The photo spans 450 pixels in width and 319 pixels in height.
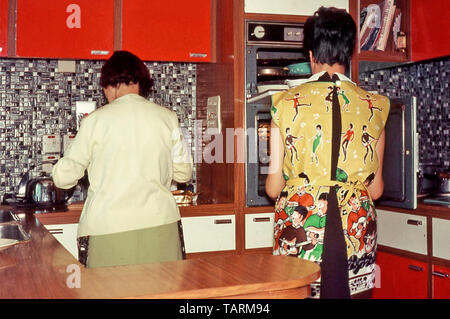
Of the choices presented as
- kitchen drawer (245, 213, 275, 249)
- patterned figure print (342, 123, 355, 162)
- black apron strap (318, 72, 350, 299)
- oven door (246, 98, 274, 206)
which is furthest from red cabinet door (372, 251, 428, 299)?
patterned figure print (342, 123, 355, 162)

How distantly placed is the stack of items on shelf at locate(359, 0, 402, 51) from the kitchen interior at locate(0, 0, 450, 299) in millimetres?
13

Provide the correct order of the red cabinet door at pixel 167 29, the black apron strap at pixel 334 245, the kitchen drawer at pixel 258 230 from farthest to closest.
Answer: the red cabinet door at pixel 167 29, the kitchen drawer at pixel 258 230, the black apron strap at pixel 334 245

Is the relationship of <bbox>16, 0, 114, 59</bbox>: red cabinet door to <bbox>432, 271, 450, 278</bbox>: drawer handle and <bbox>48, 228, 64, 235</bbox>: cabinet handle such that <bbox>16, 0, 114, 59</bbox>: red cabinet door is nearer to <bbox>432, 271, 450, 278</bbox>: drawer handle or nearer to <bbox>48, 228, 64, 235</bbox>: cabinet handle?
<bbox>48, 228, 64, 235</bbox>: cabinet handle

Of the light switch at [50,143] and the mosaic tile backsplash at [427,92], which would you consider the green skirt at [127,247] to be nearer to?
the light switch at [50,143]

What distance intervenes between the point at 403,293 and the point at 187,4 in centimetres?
203

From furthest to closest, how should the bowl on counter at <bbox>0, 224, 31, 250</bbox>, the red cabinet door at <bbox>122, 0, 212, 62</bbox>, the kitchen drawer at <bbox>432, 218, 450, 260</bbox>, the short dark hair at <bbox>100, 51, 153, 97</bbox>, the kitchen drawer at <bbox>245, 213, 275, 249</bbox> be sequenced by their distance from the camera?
the red cabinet door at <bbox>122, 0, 212, 62</bbox> → the kitchen drawer at <bbox>245, 213, 275, 249</bbox> → the kitchen drawer at <bbox>432, 218, 450, 260</bbox> → the short dark hair at <bbox>100, 51, 153, 97</bbox> → the bowl on counter at <bbox>0, 224, 31, 250</bbox>

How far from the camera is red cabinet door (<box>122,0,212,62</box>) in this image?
2965 millimetres

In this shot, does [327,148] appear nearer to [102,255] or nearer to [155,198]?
[155,198]

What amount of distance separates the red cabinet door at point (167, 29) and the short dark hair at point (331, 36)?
1.43 metres

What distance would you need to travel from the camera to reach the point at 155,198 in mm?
2029

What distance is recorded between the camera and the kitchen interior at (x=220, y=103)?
2613 mm

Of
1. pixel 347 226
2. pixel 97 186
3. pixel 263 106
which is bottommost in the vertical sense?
pixel 347 226

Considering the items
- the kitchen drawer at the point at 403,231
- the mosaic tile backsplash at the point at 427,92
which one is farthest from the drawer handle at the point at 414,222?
the mosaic tile backsplash at the point at 427,92
